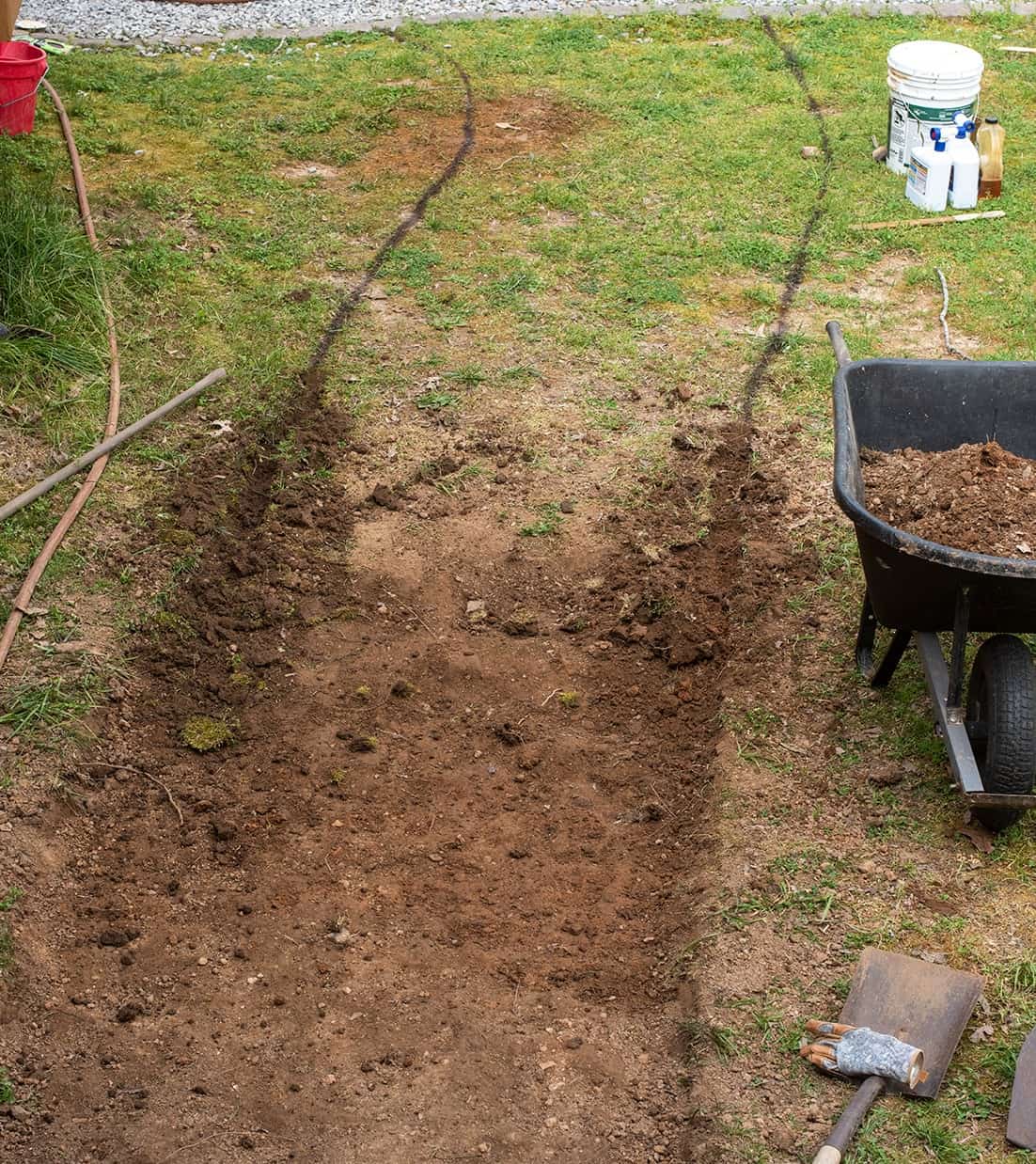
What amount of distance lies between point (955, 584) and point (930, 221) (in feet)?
15.7

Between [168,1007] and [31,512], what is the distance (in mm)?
2575

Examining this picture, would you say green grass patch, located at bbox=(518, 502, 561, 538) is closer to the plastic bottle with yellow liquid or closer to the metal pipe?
the metal pipe

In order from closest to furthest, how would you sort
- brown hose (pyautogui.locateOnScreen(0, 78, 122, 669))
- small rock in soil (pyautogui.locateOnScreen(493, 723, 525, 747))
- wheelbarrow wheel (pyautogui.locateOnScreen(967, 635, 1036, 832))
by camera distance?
wheelbarrow wheel (pyautogui.locateOnScreen(967, 635, 1036, 832)) < small rock in soil (pyautogui.locateOnScreen(493, 723, 525, 747)) < brown hose (pyautogui.locateOnScreen(0, 78, 122, 669))

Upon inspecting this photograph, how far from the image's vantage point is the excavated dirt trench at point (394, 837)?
3535 mm

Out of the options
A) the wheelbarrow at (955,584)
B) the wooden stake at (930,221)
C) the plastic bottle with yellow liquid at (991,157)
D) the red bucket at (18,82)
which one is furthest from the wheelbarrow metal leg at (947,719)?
the red bucket at (18,82)

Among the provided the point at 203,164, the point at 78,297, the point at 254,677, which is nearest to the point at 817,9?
the point at 203,164

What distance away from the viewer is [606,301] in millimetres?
7277

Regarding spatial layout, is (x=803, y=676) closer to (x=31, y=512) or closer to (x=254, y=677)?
(x=254, y=677)

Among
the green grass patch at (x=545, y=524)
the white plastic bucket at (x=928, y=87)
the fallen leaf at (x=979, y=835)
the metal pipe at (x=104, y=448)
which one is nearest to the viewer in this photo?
the fallen leaf at (x=979, y=835)

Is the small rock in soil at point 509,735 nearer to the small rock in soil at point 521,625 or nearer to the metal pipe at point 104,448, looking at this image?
the small rock in soil at point 521,625

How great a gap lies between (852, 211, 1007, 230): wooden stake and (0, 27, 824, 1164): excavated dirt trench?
2.62m

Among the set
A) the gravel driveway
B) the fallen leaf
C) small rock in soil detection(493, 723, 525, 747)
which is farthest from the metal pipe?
the gravel driveway

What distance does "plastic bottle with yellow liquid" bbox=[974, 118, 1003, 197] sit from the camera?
26.7ft

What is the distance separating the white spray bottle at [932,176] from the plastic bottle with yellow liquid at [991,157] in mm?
267
